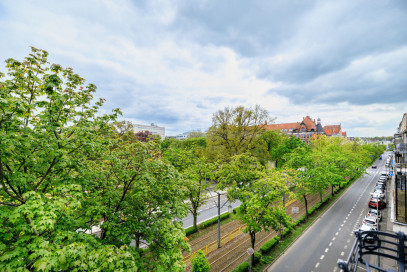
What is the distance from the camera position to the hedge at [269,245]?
17.4m

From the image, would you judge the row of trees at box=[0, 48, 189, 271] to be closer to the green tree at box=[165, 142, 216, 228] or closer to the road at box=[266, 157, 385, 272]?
the green tree at box=[165, 142, 216, 228]

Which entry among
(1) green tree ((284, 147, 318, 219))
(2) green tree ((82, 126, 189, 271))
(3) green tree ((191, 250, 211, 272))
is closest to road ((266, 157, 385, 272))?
(1) green tree ((284, 147, 318, 219))

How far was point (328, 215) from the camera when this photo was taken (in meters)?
26.3

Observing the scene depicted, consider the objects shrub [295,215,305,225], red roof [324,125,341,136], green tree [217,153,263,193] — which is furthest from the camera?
red roof [324,125,341,136]

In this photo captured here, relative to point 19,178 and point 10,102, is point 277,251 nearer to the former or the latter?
point 19,178

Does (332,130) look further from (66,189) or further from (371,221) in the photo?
(66,189)

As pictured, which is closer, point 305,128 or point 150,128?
point 305,128

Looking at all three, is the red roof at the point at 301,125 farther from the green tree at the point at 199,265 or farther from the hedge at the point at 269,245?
the green tree at the point at 199,265

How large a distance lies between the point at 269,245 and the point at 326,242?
6819 millimetres

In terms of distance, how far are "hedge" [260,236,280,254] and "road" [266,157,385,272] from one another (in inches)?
45.4

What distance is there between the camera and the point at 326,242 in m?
19.6

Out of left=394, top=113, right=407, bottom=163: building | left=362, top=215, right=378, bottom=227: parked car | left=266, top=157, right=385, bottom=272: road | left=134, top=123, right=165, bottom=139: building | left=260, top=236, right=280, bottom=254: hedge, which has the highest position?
left=134, top=123, right=165, bottom=139: building

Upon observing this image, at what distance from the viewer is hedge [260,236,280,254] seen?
17375 mm

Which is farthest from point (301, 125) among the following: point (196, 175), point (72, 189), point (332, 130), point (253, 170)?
point (72, 189)
